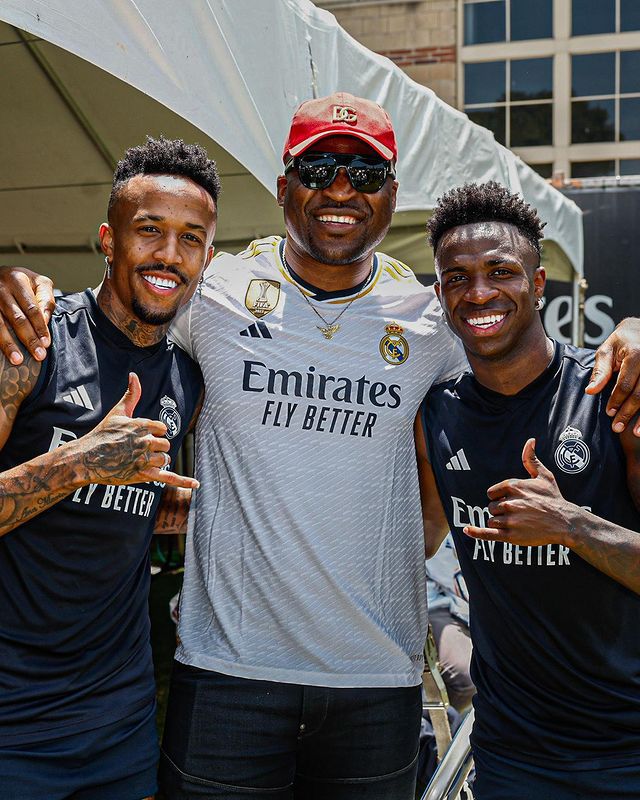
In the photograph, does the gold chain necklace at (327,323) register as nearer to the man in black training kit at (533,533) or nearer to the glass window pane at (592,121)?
the man in black training kit at (533,533)

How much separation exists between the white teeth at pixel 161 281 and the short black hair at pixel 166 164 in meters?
0.24

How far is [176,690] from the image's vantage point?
2109 millimetres

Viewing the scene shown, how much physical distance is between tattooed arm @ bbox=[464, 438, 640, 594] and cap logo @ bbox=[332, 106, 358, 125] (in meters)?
1.10

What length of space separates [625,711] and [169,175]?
5.47ft

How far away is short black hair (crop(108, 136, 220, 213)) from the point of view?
206cm

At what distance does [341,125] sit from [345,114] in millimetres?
47

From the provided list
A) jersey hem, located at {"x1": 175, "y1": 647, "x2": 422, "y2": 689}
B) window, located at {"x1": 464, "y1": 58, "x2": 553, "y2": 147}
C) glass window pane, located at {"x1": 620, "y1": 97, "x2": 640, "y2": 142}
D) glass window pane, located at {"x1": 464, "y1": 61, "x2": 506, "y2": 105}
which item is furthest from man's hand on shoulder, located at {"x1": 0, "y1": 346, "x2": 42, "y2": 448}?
glass window pane, located at {"x1": 620, "y1": 97, "x2": 640, "y2": 142}

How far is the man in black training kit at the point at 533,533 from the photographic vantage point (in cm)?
173

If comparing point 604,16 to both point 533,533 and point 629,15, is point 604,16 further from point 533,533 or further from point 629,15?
point 533,533

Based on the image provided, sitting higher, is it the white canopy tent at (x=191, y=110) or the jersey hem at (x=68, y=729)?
the white canopy tent at (x=191, y=110)

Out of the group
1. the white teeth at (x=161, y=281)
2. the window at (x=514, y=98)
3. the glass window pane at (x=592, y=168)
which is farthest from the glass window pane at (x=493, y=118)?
the white teeth at (x=161, y=281)

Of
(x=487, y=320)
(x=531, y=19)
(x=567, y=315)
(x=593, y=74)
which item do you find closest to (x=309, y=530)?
(x=487, y=320)

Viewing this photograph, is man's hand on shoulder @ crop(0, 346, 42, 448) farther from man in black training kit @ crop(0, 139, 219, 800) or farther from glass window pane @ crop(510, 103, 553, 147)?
glass window pane @ crop(510, 103, 553, 147)

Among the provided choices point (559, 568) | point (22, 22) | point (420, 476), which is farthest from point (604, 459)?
point (22, 22)
